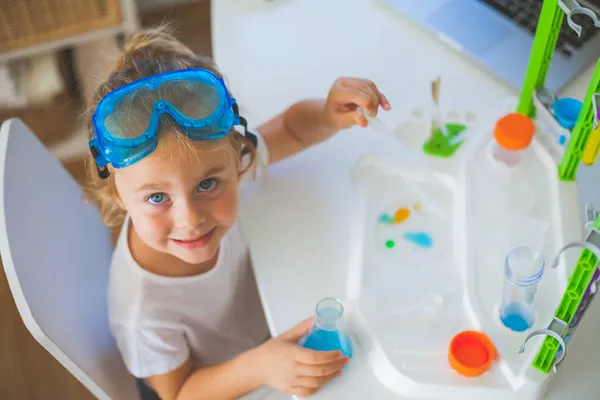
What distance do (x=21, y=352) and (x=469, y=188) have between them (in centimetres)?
118

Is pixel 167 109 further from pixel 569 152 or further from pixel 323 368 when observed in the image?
pixel 569 152

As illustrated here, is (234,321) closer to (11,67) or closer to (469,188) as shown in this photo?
(469,188)

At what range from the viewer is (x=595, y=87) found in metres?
0.77

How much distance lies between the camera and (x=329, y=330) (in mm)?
791

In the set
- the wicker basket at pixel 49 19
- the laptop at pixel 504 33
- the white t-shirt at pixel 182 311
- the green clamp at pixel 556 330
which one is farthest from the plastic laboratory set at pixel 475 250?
the wicker basket at pixel 49 19

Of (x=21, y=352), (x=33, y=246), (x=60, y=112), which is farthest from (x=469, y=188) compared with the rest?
(x=60, y=112)

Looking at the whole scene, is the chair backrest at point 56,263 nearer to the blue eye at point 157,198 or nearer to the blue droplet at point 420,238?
the blue eye at point 157,198

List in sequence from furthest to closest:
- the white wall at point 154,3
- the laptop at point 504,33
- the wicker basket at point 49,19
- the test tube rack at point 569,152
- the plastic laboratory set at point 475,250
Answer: the white wall at point 154,3 → the wicker basket at point 49,19 → the laptop at point 504,33 → the plastic laboratory set at point 475,250 → the test tube rack at point 569,152

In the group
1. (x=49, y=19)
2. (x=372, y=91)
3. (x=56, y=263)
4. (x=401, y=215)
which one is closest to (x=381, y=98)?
(x=372, y=91)

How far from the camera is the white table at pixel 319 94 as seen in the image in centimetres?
85

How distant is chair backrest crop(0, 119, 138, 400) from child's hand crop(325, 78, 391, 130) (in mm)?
401

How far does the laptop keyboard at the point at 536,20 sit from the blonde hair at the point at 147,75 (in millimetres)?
501

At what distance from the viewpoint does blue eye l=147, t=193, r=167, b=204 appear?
0.84 metres

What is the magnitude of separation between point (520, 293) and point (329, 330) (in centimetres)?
22
